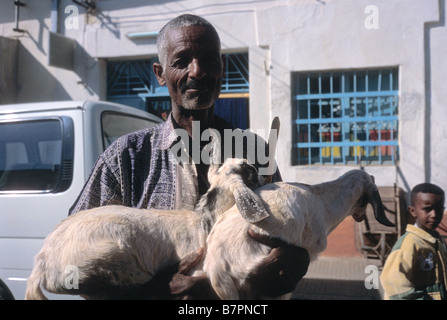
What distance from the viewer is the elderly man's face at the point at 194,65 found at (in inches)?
60.4

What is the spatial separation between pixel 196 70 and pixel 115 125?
2.16 metres

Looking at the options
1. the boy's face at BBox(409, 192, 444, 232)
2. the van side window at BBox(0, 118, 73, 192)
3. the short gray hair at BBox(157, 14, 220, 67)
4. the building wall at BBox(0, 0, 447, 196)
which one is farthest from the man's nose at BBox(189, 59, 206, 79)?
the building wall at BBox(0, 0, 447, 196)

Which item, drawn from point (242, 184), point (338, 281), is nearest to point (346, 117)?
point (338, 281)

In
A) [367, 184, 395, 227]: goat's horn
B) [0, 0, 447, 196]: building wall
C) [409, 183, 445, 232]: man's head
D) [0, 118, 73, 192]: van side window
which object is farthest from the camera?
[0, 0, 447, 196]: building wall

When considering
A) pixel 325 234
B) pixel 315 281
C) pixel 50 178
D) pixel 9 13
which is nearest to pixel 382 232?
pixel 315 281

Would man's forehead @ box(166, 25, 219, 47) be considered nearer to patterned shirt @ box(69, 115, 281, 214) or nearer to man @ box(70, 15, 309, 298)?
man @ box(70, 15, 309, 298)

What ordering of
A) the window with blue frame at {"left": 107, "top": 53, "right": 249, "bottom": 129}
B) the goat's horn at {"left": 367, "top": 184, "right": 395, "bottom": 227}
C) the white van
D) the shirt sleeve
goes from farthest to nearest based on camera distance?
the window with blue frame at {"left": 107, "top": 53, "right": 249, "bottom": 129} → the white van → the shirt sleeve → the goat's horn at {"left": 367, "top": 184, "right": 395, "bottom": 227}

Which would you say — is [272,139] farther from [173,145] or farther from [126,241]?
[126,241]

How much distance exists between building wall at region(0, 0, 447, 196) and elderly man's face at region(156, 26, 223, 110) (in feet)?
16.6

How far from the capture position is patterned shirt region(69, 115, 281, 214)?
1570mm

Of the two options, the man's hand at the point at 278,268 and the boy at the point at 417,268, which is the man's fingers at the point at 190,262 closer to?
the man's hand at the point at 278,268

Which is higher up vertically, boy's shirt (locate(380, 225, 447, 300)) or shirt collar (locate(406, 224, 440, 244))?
shirt collar (locate(406, 224, 440, 244))

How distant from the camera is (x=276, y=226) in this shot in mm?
1249
